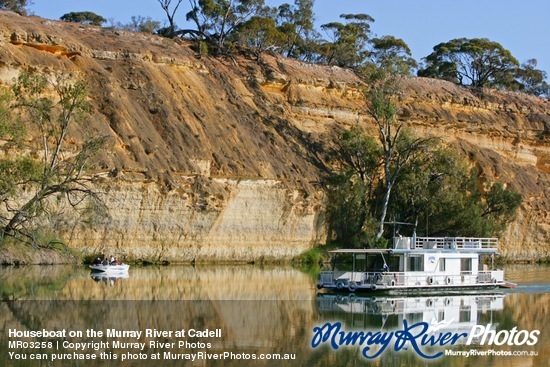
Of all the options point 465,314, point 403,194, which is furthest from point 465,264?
point 403,194

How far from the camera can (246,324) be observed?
2897cm

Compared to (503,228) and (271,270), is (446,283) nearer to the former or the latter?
(271,270)

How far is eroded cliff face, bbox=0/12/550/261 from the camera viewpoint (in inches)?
2143

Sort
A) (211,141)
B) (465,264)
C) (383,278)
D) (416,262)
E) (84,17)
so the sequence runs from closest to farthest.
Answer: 1. (383,278)
2. (416,262)
3. (465,264)
4. (211,141)
5. (84,17)

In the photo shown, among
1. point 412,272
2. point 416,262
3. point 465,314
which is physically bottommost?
point 465,314

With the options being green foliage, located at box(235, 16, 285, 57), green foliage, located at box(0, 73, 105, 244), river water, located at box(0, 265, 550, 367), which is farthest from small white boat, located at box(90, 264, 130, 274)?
green foliage, located at box(235, 16, 285, 57)

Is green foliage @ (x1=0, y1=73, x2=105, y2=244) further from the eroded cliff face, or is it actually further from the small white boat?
the eroded cliff face

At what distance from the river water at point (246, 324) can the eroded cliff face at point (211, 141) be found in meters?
11.3

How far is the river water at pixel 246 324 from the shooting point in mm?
23531

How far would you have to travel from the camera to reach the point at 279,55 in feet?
256

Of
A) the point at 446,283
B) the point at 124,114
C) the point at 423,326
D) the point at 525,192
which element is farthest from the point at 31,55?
the point at 525,192

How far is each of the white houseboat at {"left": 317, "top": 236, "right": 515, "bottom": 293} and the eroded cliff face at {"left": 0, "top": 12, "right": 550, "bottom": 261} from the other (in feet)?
53.8

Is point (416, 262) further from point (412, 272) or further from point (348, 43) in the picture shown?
point (348, 43)

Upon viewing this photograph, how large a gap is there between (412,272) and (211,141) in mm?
23794
